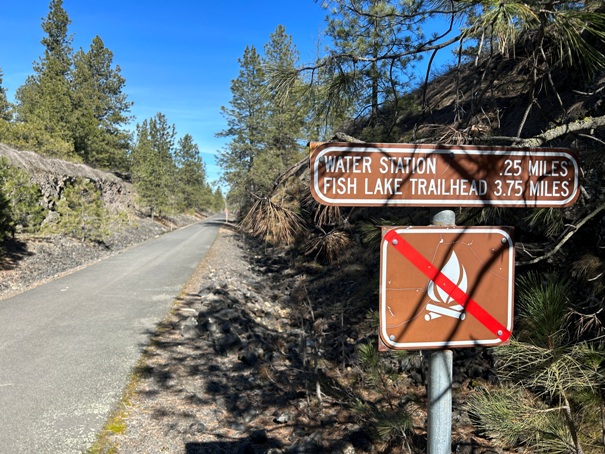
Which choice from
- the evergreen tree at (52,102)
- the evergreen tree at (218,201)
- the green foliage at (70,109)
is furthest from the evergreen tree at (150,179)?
the evergreen tree at (218,201)

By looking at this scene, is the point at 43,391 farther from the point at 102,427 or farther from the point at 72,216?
the point at 72,216

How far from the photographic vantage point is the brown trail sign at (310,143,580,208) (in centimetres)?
149

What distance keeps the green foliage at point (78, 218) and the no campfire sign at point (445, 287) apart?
17521 mm

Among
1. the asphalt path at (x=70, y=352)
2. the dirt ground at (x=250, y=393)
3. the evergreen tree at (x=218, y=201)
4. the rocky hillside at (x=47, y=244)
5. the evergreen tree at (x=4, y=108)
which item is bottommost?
the dirt ground at (x=250, y=393)

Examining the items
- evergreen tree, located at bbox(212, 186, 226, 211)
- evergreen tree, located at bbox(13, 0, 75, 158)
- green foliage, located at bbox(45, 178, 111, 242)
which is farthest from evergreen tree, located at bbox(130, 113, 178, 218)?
evergreen tree, located at bbox(212, 186, 226, 211)

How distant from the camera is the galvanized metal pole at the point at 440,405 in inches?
54.3

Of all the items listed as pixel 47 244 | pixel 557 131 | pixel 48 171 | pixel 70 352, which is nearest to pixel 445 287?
pixel 557 131

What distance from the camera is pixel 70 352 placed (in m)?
5.55

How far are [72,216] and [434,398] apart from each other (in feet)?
60.6

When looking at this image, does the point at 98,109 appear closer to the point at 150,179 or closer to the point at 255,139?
the point at 150,179

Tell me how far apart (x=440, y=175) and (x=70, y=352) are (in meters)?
5.81

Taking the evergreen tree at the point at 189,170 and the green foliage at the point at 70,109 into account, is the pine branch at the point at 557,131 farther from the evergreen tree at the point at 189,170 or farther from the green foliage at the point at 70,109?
the evergreen tree at the point at 189,170

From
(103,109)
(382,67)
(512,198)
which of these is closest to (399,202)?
(512,198)

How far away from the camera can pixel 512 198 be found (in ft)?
5.13
